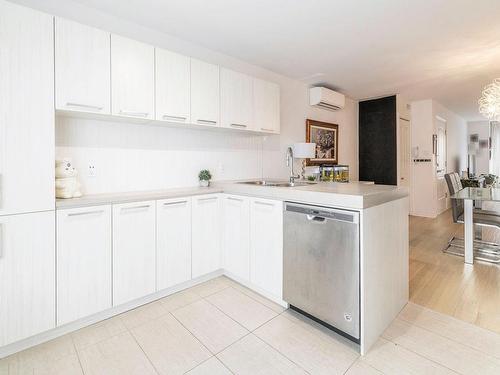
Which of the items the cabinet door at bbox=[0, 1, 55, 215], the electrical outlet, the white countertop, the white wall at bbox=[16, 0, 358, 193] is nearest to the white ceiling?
the white wall at bbox=[16, 0, 358, 193]

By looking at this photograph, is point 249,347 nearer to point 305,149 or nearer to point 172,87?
point 172,87

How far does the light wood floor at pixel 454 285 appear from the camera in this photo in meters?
2.01

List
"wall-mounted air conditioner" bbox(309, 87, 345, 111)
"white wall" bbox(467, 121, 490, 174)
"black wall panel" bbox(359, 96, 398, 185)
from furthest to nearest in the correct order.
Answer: "white wall" bbox(467, 121, 490, 174)
"black wall panel" bbox(359, 96, 398, 185)
"wall-mounted air conditioner" bbox(309, 87, 345, 111)

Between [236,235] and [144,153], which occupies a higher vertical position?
[144,153]

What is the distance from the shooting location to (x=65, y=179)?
6.25ft

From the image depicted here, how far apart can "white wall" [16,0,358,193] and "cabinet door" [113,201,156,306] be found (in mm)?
443

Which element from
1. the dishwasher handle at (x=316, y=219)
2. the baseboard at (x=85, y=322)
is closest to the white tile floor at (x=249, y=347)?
the baseboard at (x=85, y=322)

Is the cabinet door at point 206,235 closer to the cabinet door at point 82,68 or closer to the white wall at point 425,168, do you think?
the cabinet door at point 82,68

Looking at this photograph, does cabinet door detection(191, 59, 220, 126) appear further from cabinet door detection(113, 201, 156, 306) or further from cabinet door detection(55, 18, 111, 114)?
cabinet door detection(113, 201, 156, 306)

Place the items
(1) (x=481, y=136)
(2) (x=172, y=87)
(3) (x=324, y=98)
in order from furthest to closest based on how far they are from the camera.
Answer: (1) (x=481, y=136), (3) (x=324, y=98), (2) (x=172, y=87)

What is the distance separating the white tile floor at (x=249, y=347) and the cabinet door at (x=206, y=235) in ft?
1.63

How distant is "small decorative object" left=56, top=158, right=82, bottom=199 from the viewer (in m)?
1.90

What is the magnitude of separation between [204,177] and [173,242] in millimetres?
820

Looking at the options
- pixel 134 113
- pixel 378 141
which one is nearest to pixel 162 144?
pixel 134 113
